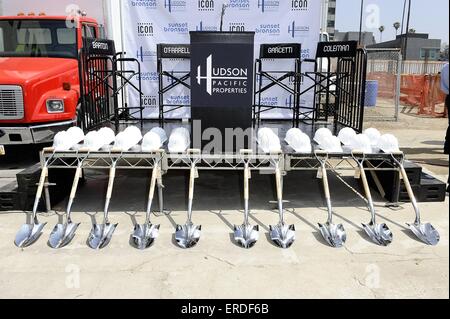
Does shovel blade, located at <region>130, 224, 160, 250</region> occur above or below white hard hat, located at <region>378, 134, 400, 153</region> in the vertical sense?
below

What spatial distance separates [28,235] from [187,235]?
1.65 m

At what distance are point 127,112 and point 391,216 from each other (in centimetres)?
507

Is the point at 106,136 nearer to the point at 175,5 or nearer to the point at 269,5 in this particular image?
the point at 175,5

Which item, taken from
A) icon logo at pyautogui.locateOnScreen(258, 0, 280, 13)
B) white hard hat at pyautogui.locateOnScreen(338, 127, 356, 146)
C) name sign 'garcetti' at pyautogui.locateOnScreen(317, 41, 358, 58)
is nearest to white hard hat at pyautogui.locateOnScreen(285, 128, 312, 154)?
white hard hat at pyautogui.locateOnScreen(338, 127, 356, 146)

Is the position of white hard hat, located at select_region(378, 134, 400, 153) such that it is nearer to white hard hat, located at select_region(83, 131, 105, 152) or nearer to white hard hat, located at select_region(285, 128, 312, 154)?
white hard hat, located at select_region(285, 128, 312, 154)

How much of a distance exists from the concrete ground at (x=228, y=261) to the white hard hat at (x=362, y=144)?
781 millimetres

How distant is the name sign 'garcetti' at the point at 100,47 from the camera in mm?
6398

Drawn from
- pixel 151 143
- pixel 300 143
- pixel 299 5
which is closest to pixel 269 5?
pixel 299 5

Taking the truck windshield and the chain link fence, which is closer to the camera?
the truck windshield

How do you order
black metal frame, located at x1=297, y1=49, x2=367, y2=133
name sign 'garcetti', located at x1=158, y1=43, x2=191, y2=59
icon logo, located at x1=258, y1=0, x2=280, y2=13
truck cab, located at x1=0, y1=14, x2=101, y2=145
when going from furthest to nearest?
1. icon logo, located at x1=258, y1=0, x2=280, y2=13
2. name sign 'garcetti', located at x1=158, y1=43, x2=191, y2=59
3. truck cab, located at x1=0, y1=14, x2=101, y2=145
4. black metal frame, located at x1=297, y1=49, x2=367, y2=133

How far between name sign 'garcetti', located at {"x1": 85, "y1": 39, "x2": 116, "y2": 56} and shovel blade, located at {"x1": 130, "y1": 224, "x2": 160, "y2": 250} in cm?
308

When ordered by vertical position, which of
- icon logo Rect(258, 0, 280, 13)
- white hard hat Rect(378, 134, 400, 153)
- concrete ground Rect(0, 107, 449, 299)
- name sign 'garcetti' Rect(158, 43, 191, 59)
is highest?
icon logo Rect(258, 0, 280, 13)

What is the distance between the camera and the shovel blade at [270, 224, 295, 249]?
4.36m
